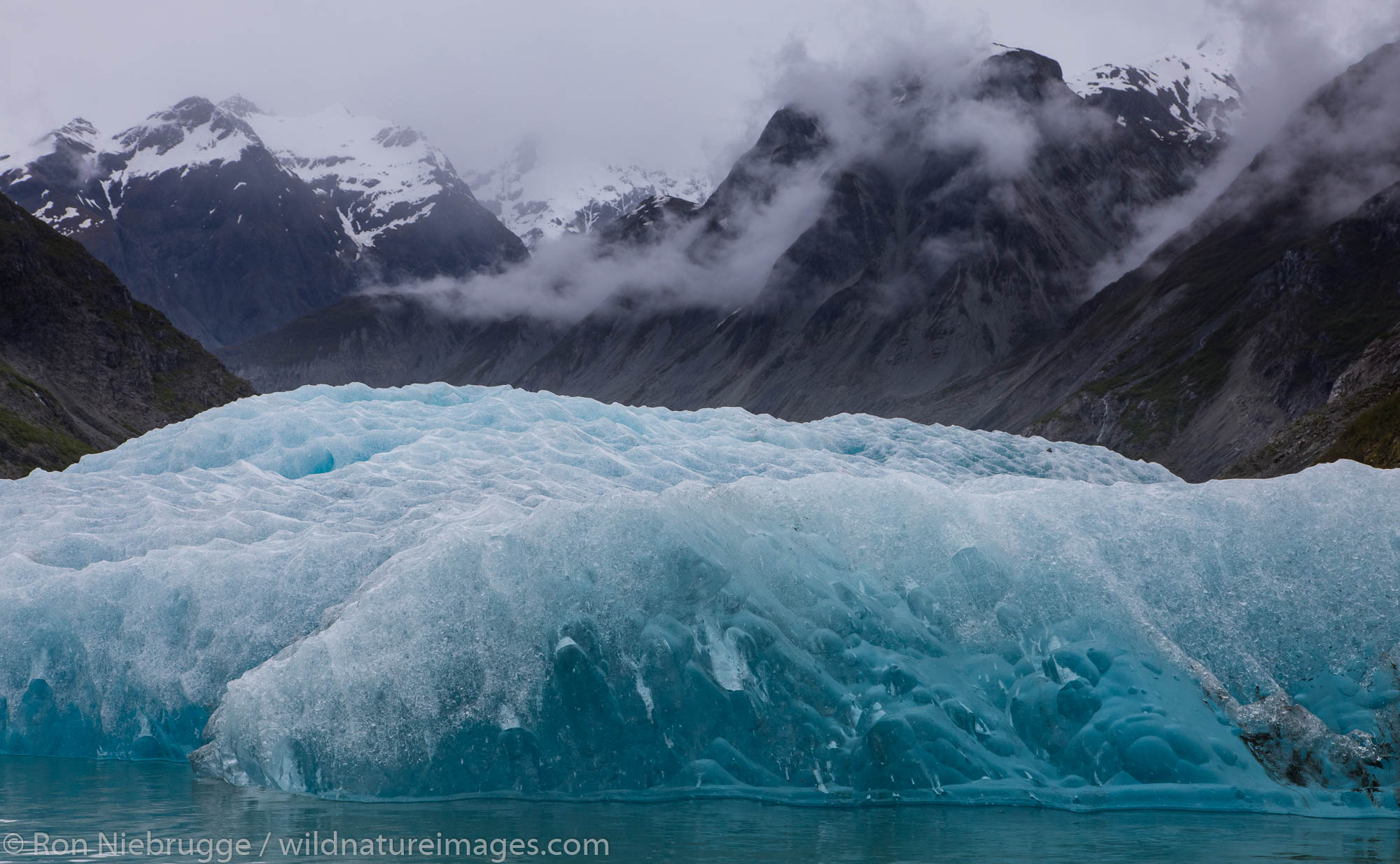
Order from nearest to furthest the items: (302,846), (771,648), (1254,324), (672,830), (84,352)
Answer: (302,846), (672,830), (771,648), (84,352), (1254,324)

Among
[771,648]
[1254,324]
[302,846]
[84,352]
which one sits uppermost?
[1254,324]

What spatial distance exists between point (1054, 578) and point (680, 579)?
5.11 m

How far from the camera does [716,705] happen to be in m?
14.4

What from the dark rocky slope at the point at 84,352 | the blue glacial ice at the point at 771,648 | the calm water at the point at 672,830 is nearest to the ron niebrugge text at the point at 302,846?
the calm water at the point at 672,830

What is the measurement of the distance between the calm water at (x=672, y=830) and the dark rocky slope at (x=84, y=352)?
105 meters

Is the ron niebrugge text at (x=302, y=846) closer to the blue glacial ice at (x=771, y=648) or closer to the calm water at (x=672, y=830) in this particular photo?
the calm water at (x=672, y=830)

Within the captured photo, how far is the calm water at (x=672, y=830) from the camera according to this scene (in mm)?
10906

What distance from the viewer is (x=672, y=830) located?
39.5 ft

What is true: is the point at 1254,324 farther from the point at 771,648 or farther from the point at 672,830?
the point at 672,830

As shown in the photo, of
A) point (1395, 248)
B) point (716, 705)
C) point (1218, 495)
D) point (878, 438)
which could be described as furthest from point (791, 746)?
point (1395, 248)

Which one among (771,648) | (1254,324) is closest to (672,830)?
(771,648)

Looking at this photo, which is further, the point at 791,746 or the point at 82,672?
the point at 82,672

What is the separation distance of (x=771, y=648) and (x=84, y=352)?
446 feet

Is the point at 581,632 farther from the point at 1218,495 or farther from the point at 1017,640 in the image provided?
the point at 1218,495
